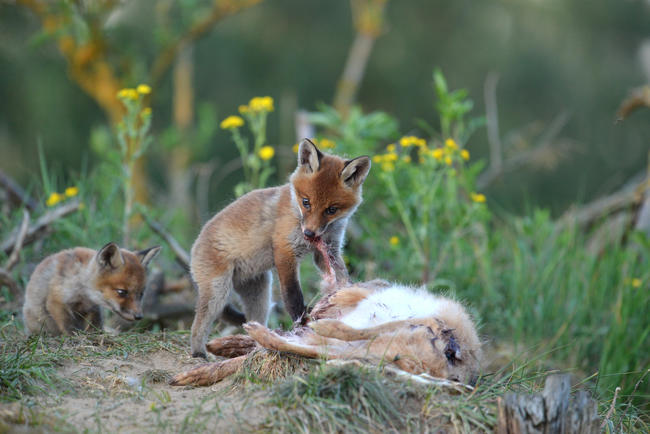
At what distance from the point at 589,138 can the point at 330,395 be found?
47.2ft

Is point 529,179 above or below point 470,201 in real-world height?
below

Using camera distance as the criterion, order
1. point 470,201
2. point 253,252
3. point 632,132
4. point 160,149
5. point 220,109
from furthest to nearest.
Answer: point 220,109
point 632,132
point 160,149
point 470,201
point 253,252

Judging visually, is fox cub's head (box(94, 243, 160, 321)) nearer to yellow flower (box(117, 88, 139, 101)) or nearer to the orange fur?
the orange fur

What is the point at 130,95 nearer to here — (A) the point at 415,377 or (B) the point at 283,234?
(B) the point at 283,234

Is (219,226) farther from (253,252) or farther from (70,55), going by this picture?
(70,55)

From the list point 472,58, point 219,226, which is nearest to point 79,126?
point 472,58

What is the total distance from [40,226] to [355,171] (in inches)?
118

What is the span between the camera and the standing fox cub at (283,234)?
4.36m

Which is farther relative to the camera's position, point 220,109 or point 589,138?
point 220,109

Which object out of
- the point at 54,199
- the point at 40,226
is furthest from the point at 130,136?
the point at 40,226

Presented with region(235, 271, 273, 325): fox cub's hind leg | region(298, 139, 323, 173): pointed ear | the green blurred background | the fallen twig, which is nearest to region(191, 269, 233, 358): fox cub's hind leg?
region(235, 271, 273, 325): fox cub's hind leg

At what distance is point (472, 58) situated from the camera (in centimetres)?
1723

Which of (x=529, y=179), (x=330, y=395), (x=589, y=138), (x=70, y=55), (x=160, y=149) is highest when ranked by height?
(x=70, y=55)

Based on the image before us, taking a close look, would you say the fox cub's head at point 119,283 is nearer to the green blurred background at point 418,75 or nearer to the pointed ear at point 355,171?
the pointed ear at point 355,171
